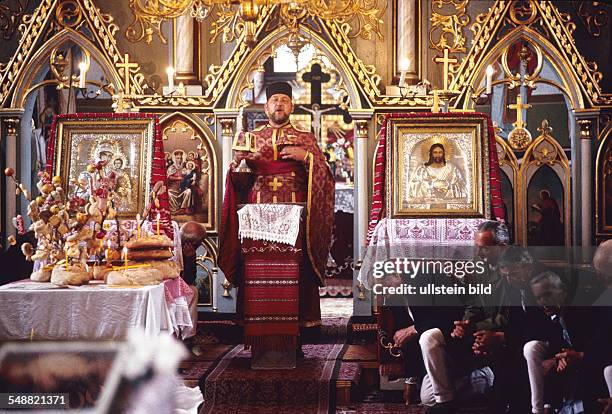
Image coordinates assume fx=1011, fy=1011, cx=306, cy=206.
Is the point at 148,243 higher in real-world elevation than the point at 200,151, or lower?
lower

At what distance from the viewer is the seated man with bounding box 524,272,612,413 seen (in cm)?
558

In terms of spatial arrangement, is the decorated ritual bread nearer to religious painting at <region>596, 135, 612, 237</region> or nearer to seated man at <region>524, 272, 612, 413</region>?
seated man at <region>524, 272, 612, 413</region>

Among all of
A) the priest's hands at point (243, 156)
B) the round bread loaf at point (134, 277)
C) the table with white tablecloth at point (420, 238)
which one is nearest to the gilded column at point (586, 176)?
the table with white tablecloth at point (420, 238)

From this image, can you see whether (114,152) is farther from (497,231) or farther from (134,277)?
(497,231)

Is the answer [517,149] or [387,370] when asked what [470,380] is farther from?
[517,149]

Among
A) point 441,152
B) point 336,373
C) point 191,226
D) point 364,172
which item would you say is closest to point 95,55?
point 191,226

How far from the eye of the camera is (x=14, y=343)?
641cm

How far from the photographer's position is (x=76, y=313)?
6.46 metres

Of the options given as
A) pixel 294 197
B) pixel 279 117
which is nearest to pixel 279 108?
pixel 279 117

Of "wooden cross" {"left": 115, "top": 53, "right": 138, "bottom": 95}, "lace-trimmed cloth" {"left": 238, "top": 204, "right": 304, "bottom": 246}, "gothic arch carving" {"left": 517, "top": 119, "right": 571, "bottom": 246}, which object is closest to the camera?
"lace-trimmed cloth" {"left": 238, "top": 204, "right": 304, "bottom": 246}

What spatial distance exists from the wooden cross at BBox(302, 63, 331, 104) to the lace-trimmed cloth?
819 cm

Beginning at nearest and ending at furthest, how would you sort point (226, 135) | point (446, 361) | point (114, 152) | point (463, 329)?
point (463, 329), point (446, 361), point (114, 152), point (226, 135)

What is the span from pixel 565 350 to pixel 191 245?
4.84 meters

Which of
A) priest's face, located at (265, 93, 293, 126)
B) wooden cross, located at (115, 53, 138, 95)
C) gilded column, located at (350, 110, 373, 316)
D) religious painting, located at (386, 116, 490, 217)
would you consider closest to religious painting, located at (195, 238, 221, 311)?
gilded column, located at (350, 110, 373, 316)
